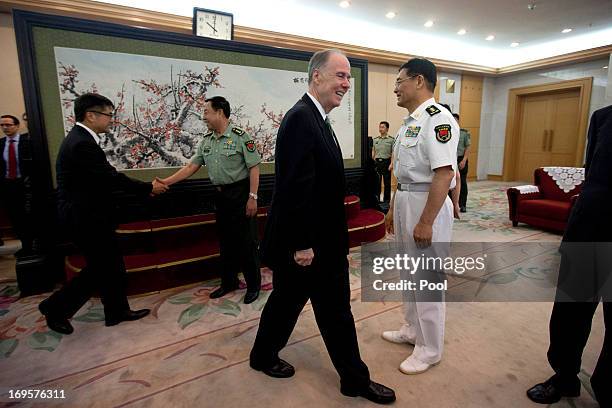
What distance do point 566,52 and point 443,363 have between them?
905 centimetres

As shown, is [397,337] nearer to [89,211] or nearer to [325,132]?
[325,132]

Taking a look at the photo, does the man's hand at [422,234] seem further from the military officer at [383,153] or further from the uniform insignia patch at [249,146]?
the military officer at [383,153]

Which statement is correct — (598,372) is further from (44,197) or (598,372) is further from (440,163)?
(44,197)

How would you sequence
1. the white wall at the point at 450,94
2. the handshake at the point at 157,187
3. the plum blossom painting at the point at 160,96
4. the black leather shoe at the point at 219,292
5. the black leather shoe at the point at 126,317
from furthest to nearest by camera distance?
the white wall at the point at 450,94, the plum blossom painting at the point at 160,96, the black leather shoe at the point at 219,292, the handshake at the point at 157,187, the black leather shoe at the point at 126,317

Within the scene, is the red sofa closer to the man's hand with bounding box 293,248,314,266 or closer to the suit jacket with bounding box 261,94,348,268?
the suit jacket with bounding box 261,94,348,268

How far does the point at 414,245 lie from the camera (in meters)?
1.65

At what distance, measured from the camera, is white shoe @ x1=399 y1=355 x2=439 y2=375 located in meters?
1.69

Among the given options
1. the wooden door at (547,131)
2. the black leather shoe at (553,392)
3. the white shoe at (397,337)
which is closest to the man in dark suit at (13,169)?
the white shoe at (397,337)

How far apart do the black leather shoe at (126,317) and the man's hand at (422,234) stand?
6.33 ft

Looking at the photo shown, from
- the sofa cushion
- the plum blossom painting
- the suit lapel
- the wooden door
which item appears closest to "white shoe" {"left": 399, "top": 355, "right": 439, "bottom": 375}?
the suit lapel

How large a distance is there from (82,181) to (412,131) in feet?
6.23

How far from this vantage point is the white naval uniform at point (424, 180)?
4.90 feet

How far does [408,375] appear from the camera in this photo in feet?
5.54

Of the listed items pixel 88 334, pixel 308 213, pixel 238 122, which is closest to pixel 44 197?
pixel 88 334
